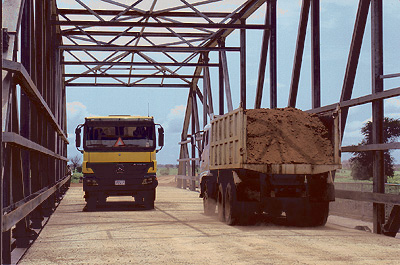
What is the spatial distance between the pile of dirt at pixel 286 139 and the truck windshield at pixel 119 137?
6.14 m

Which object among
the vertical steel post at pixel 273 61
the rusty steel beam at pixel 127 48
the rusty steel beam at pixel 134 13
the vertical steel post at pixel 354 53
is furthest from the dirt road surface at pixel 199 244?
the rusty steel beam at pixel 127 48

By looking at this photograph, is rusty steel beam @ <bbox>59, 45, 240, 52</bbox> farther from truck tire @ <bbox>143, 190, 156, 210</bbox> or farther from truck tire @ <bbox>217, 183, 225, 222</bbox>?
truck tire @ <bbox>217, 183, 225, 222</bbox>

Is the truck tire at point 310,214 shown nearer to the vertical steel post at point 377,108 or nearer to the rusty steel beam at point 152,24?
the vertical steel post at point 377,108

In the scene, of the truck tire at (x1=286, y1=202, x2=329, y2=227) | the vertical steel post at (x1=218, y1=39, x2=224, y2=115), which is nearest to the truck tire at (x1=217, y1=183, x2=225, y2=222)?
the truck tire at (x1=286, y1=202, x2=329, y2=227)

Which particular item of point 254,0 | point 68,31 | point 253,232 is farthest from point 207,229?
point 68,31

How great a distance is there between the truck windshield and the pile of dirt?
614cm

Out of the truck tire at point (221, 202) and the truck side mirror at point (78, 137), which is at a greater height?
the truck side mirror at point (78, 137)

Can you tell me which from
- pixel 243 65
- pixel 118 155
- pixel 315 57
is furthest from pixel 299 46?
pixel 243 65

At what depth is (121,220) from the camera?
1487cm

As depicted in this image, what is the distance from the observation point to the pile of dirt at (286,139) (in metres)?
12.5

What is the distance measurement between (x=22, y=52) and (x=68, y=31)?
14524mm

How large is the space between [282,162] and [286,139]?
578 mm

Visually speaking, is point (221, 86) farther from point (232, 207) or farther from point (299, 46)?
point (232, 207)

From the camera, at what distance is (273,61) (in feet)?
68.3
